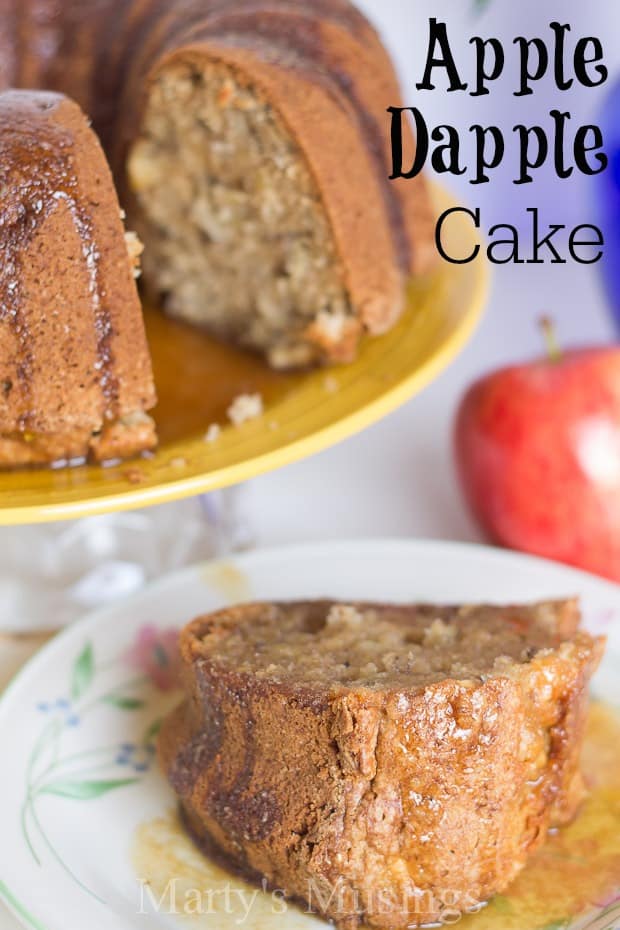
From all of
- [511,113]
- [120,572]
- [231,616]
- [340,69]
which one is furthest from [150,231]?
[511,113]

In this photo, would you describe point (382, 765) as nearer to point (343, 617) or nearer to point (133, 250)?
point (343, 617)

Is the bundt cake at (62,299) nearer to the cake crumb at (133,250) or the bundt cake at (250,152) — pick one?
the cake crumb at (133,250)

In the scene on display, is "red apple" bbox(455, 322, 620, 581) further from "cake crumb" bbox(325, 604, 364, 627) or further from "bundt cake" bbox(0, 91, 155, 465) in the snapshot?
"bundt cake" bbox(0, 91, 155, 465)

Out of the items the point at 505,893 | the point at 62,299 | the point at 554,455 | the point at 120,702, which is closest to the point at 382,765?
the point at 505,893

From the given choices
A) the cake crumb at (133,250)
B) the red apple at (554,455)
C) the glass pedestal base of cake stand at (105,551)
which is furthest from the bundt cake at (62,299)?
the red apple at (554,455)

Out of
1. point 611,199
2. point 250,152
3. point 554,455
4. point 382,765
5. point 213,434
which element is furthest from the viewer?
point 611,199

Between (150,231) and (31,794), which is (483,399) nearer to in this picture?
(150,231)
